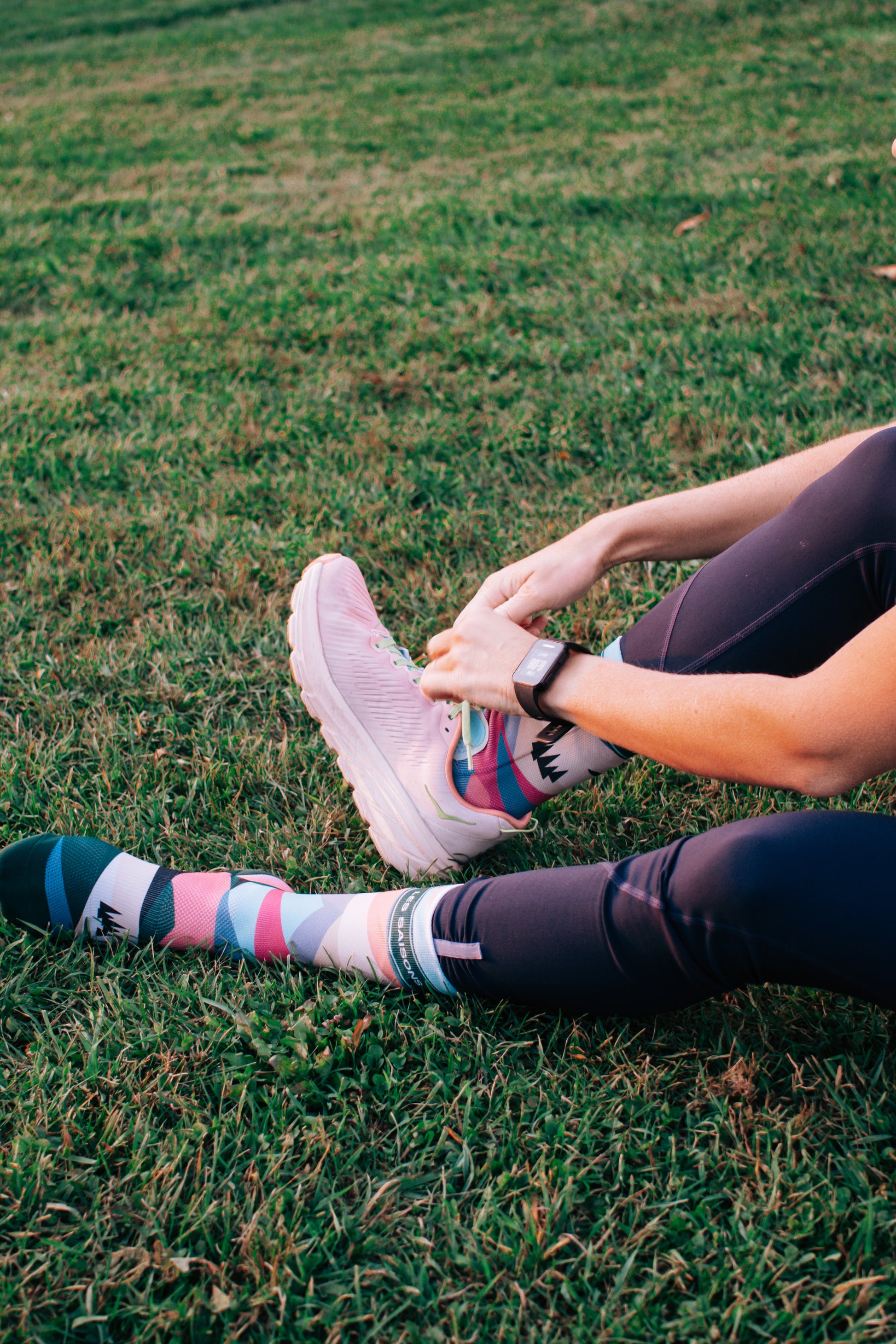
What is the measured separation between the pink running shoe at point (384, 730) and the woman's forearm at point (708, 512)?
1.54ft

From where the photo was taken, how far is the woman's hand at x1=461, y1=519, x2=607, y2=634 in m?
1.71

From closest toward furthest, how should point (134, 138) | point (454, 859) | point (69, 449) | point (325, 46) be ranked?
point (454, 859) < point (69, 449) < point (134, 138) < point (325, 46)

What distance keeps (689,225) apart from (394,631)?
313 cm

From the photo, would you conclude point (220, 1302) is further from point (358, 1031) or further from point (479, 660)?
point (479, 660)

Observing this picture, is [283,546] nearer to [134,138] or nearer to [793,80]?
[134,138]

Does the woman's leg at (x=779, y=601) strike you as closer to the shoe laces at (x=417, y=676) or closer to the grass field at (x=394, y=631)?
the shoe laces at (x=417, y=676)

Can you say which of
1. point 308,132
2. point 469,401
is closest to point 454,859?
point 469,401

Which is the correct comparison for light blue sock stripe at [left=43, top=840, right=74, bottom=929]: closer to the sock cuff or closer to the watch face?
the sock cuff

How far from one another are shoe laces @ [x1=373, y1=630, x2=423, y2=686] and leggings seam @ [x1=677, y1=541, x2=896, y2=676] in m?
0.54

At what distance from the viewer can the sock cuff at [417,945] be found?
1.53 m

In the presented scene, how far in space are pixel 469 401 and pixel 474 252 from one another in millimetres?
1352

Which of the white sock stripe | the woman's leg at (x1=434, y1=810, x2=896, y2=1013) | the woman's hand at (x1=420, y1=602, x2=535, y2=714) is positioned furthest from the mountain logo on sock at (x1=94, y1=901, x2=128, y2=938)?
the woman's hand at (x1=420, y1=602, x2=535, y2=714)

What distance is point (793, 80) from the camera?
6645 mm

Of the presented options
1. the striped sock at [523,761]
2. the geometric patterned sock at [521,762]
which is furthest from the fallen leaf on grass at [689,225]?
the geometric patterned sock at [521,762]
